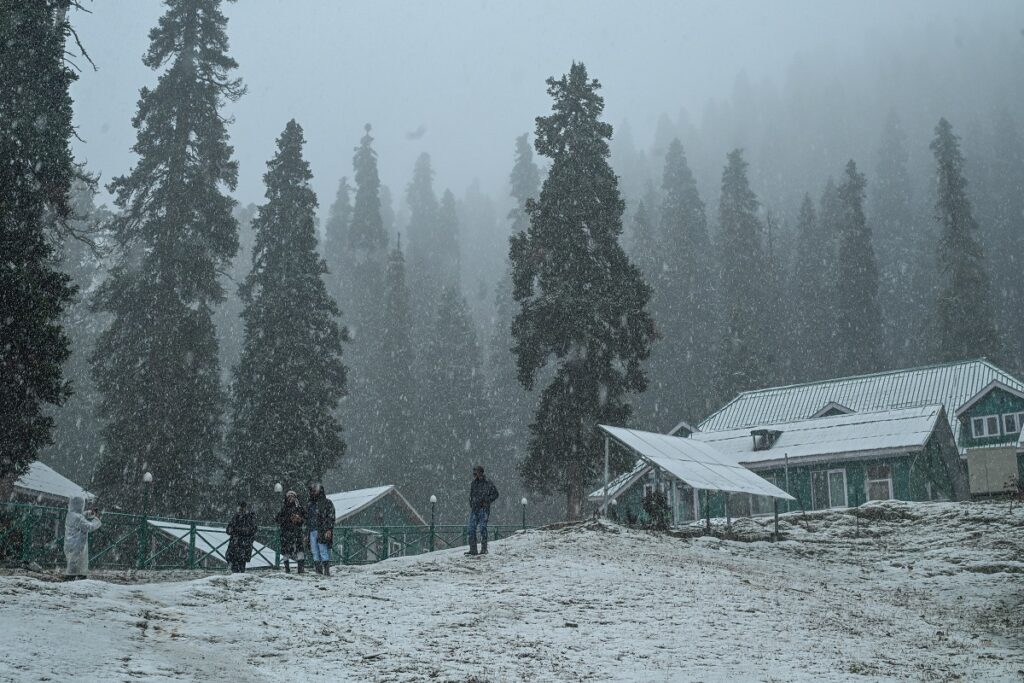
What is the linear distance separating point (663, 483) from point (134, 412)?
66.6 ft

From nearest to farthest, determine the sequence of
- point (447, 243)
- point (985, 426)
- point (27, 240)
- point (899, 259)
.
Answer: point (27, 240), point (985, 426), point (899, 259), point (447, 243)

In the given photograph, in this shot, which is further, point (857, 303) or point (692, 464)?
point (857, 303)

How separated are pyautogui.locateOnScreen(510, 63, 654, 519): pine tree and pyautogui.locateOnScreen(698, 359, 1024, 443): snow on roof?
42.9 feet

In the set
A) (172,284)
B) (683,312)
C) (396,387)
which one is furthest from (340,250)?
(172,284)

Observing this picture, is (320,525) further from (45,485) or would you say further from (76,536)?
(45,485)

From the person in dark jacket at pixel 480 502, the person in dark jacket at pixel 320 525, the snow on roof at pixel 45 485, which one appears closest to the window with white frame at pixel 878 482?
the person in dark jacket at pixel 480 502

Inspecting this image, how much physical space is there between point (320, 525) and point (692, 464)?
13132 mm

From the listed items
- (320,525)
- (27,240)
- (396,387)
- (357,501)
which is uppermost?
(396,387)

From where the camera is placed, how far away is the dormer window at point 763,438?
37219mm

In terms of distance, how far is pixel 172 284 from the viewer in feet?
111

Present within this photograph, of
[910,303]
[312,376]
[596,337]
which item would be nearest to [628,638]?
[596,337]

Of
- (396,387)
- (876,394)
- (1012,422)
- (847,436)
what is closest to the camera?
(847,436)

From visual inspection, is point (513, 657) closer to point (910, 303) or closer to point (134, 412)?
point (134, 412)

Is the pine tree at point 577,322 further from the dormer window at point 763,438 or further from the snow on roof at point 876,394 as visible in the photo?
the snow on roof at point 876,394
